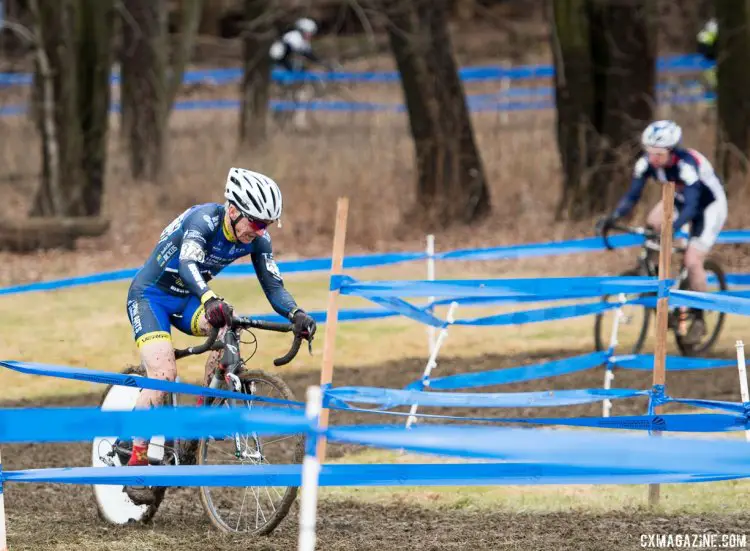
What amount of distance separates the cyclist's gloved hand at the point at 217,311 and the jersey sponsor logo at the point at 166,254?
0.64 meters

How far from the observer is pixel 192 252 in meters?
7.24

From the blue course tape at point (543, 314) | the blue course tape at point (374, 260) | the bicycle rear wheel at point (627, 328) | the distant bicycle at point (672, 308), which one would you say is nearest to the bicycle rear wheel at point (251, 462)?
the blue course tape at point (543, 314)

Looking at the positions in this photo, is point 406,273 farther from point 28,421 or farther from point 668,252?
point 28,421

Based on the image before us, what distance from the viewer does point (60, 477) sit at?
618 centimetres

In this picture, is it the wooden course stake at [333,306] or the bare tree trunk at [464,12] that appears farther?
the bare tree trunk at [464,12]

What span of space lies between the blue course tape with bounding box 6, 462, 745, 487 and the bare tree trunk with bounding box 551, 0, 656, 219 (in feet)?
45.5

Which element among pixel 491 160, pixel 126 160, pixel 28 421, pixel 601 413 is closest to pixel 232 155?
pixel 126 160

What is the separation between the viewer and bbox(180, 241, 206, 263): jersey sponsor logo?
723 centimetres

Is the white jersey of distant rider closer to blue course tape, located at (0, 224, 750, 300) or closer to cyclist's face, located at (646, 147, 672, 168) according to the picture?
blue course tape, located at (0, 224, 750, 300)

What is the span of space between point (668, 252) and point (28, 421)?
3.90 meters

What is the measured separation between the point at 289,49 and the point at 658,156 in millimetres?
16631

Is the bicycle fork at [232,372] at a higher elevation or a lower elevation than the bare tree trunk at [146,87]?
lower

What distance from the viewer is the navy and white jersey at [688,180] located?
40.2 ft

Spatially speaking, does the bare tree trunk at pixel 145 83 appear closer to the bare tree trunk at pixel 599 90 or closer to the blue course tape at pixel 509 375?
the bare tree trunk at pixel 599 90
